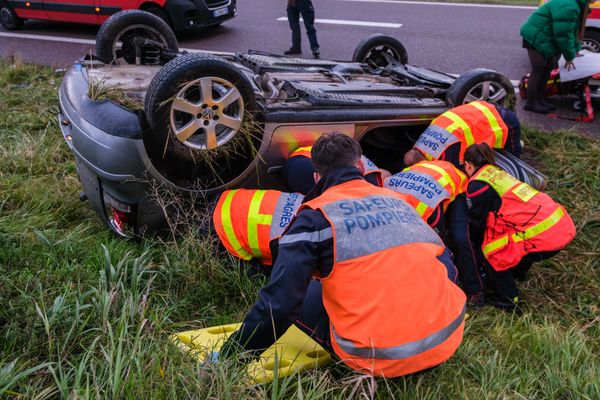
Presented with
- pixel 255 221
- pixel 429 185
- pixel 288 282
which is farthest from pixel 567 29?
pixel 288 282

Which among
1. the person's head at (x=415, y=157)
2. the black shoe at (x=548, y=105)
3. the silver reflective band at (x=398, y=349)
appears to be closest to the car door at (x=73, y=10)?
the black shoe at (x=548, y=105)

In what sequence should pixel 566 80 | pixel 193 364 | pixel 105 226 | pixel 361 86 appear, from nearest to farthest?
1. pixel 193 364
2. pixel 105 226
3. pixel 361 86
4. pixel 566 80

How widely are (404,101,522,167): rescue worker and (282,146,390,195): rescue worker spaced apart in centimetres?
76

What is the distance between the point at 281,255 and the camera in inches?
92.5

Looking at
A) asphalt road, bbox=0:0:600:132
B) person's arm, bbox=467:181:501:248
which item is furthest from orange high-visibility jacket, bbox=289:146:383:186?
asphalt road, bbox=0:0:600:132

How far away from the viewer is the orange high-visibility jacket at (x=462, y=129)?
4.13 m

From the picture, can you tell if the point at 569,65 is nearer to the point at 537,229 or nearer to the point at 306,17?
the point at 537,229

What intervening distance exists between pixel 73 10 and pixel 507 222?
809 cm

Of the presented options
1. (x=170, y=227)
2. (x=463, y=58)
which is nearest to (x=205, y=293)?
(x=170, y=227)

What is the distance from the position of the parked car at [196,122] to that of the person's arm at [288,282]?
44.3 inches

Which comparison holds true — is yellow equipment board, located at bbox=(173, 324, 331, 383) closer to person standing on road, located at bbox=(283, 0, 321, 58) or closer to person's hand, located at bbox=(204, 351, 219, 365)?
person's hand, located at bbox=(204, 351, 219, 365)

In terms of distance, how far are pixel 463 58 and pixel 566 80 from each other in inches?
91.1

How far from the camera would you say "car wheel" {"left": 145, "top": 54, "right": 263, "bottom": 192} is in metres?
3.14

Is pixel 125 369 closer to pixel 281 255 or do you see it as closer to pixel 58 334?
pixel 58 334
